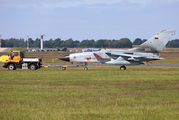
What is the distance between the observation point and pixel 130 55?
32812 millimetres

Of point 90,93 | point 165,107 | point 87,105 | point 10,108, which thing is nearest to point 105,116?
point 87,105

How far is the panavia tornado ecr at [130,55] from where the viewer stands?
33125mm

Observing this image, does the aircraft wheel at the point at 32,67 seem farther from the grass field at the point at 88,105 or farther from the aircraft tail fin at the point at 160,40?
the grass field at the point at 88,105

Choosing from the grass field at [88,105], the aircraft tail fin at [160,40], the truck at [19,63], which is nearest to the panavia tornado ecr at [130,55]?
the aircraft tail fin at [160,40]

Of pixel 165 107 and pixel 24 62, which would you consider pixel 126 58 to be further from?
pixel 165 107

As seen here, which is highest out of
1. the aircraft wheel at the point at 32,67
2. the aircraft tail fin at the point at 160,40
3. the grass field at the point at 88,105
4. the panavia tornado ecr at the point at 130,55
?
the aircraft tail fin at the point at 160,40

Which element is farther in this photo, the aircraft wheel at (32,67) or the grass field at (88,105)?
the aircraft wheel at (32,67)

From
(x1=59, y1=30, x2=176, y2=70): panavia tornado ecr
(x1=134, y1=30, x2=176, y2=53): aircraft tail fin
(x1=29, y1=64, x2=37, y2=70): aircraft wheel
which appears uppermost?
(x1=134, y1=30, x2=176, y2=53): aircraft tail fin

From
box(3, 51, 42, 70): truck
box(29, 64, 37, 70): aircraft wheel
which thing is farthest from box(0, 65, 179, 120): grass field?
box(3, 51, 42, 70): truck

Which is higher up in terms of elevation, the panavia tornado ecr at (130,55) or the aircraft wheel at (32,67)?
the panavia tornado ecr at (130,55)

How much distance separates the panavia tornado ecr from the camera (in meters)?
33.1

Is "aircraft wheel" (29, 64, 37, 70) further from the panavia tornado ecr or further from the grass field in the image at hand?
the grass field

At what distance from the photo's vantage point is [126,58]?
109ft

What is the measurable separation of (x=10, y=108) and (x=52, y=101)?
6.98ft
